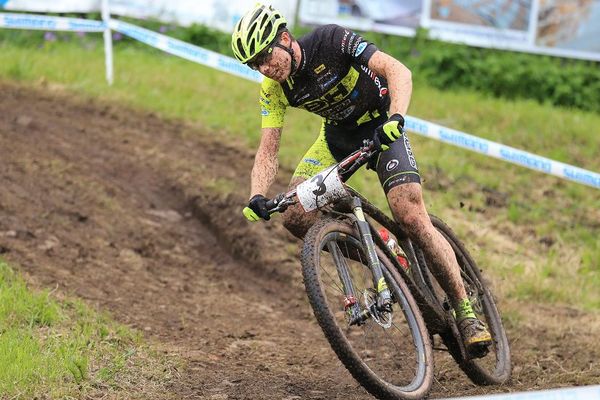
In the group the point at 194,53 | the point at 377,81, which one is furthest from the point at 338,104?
the point at 194,53

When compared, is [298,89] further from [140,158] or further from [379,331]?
[140,158]

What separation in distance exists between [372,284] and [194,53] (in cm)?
608

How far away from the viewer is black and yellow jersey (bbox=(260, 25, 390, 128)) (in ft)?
18.5

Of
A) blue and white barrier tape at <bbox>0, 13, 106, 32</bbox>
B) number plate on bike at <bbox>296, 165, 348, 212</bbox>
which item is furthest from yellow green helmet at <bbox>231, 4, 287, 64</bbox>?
blue and white barrier tape at <bbox>0, 13, 106, 32</bbox>

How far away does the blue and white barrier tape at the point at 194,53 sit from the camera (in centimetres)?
1065

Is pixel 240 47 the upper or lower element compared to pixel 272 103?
upper

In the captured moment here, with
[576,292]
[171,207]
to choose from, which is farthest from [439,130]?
[171,207]

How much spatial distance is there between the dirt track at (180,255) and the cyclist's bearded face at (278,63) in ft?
5.88

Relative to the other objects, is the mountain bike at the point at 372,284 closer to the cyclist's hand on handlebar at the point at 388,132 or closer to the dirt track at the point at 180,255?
the cyclist's hand on handlebar at the point at 388,132

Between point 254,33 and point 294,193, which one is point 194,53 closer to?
point 254,33

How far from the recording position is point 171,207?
948cm

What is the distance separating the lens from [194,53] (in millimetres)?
11133

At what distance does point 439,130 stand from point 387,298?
4.58 metres

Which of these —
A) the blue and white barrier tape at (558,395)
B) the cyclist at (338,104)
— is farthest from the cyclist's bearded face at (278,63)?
the blue and white barrier tape at (558,395)
